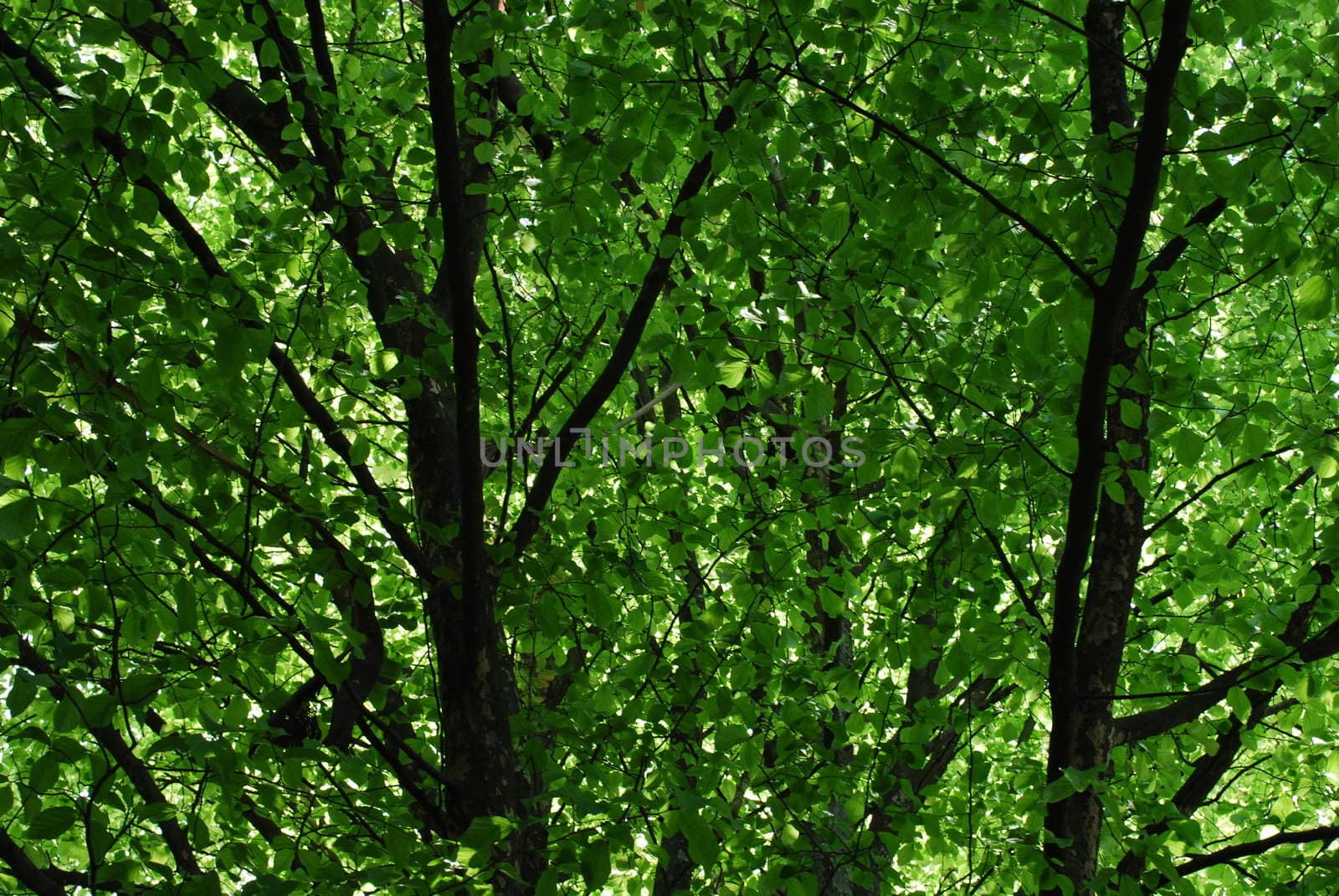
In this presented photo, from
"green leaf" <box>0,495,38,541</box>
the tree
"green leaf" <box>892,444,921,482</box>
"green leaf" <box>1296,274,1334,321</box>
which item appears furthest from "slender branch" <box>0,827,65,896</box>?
"green leaf" <box>1296,274,1334,321</box>

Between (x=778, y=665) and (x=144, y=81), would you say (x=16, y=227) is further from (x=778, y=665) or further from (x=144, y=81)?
(x=778, y=665)

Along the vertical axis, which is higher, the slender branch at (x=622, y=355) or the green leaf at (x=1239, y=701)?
the slender branch at (x=622, y=355)

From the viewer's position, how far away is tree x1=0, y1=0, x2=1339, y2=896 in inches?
102

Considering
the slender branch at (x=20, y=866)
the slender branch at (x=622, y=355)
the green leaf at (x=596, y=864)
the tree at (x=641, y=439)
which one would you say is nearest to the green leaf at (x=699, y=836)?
the tree at (x=641, y=439)

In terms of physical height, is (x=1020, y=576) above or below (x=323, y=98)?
below

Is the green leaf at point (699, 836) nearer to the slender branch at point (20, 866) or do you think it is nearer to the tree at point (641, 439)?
the tree at point (641, 439)

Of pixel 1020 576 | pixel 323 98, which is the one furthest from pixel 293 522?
pixel 1020 576

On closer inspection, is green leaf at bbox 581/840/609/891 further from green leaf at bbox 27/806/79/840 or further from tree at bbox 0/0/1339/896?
green leaf at bbox 27/806/79/840

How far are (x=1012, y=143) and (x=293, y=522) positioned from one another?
2.30m

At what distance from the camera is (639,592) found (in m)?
4.14

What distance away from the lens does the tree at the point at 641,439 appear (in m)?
2.58

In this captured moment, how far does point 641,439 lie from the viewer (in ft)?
17.8

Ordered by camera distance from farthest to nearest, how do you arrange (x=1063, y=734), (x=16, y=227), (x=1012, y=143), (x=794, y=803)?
(x=794, y=803) → (x=1063, y=734) → (x=1012, y=143) → (x=16, y=227)

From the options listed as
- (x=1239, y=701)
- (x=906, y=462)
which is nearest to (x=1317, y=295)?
(x=906, y=462)
